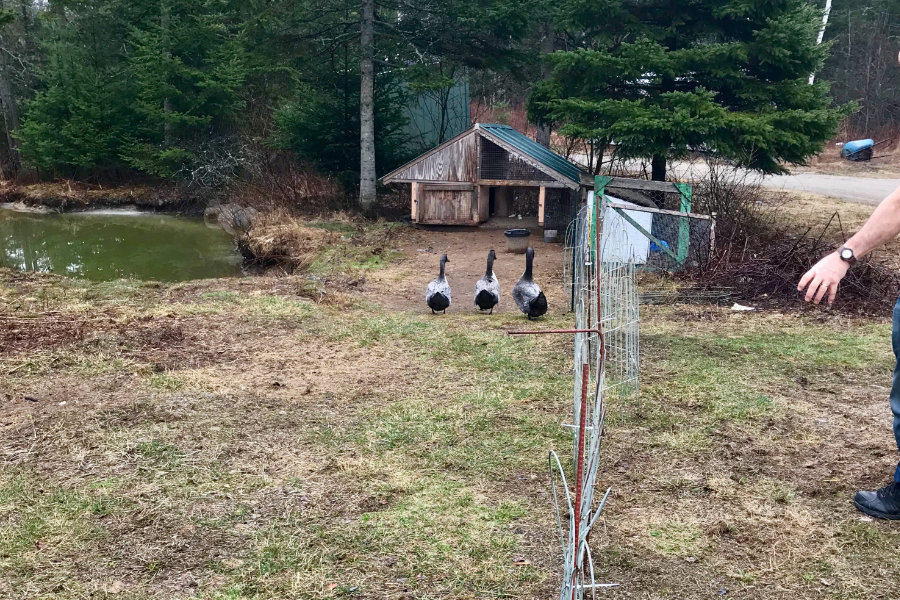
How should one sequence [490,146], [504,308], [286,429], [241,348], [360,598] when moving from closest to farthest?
[360,598] → [286,429] → [241,348] → [504,308] → [490,146]

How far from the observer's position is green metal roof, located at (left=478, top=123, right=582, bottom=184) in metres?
14.8

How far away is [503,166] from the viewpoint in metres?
16.1

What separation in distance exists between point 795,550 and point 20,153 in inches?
1116

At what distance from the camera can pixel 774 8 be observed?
12.6 meters

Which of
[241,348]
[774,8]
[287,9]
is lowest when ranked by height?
[241,348]

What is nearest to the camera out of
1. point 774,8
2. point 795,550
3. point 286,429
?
point 795,550

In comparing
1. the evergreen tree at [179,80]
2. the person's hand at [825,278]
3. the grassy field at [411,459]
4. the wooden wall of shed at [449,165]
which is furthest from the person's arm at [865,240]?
the evergreen tree at [179,80]

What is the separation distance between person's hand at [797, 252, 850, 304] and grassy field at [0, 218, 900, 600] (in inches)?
55.7

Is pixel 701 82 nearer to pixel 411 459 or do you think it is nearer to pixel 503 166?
pixel 503 166

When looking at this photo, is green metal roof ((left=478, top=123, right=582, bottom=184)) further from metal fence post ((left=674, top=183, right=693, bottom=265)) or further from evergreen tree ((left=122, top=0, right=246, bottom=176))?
evergreen tree ((left=122, top=0, right=246, bottom=176))

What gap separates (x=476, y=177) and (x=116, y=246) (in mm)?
8646

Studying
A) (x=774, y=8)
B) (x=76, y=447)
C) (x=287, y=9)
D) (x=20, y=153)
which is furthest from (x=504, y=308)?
(x=20, y=153)

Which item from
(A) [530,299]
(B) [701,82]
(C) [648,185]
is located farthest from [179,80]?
(A) [530,299]

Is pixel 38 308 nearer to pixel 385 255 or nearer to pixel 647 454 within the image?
pixel 385 255
